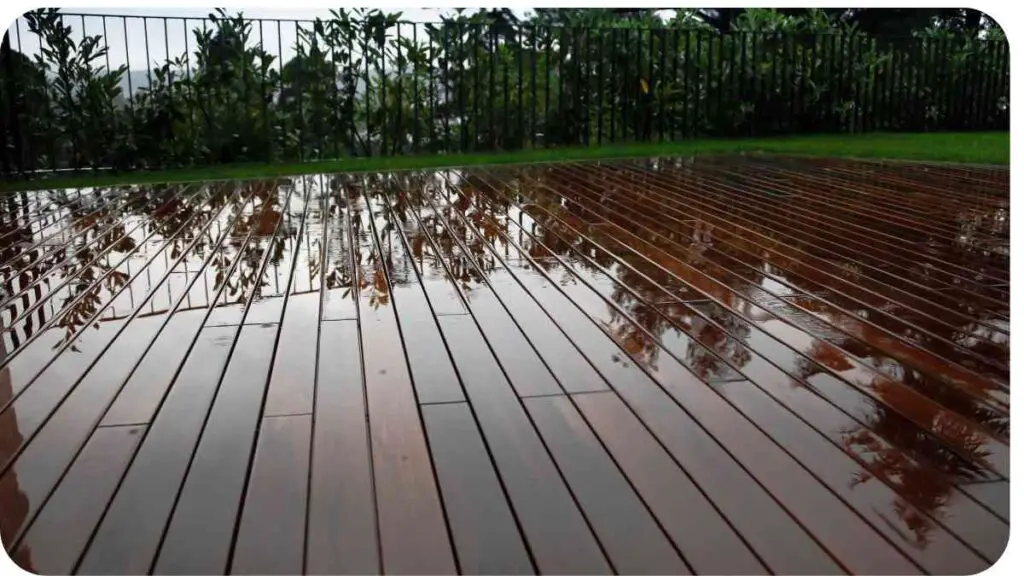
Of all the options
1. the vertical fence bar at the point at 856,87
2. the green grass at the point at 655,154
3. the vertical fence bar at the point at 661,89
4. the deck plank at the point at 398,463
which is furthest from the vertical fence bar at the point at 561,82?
the deck plank at the point at 398,463

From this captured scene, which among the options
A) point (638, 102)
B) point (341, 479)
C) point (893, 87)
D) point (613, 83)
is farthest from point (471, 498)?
point (893, 87)

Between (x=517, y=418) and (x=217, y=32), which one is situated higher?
(x=217, y=32)

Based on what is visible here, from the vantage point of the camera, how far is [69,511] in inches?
52.7

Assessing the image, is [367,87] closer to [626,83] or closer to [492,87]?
[492,87]

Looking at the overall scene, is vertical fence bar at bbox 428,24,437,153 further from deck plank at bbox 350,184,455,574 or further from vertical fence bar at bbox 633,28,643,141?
deck plank at bbox 350,184,455,574

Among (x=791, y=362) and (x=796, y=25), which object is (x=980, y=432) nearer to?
(x=791, y=362)

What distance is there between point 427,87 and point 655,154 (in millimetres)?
1825

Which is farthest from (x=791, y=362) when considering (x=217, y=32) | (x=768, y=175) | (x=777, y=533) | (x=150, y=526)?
(x=217, y=32)

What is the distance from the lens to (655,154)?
22.9 feet

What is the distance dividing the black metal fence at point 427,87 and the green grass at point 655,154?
246 millimetres

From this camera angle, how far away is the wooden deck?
1253 mm

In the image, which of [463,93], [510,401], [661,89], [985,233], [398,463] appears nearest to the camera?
[398,463]

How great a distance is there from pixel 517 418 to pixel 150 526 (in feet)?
2.13

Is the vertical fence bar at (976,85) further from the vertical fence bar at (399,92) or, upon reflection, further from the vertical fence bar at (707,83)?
the vertical fence bar at (399,92)
